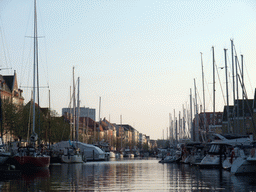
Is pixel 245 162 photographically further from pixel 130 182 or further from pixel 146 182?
pixel 130 182

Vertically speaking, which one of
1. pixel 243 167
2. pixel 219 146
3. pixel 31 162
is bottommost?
pixel 243 167

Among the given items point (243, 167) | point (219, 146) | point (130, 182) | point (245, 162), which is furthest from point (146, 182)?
point (219, 146)

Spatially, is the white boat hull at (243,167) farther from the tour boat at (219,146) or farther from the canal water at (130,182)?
the tour boat at (219,146)

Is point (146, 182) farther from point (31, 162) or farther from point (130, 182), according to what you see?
point (31, 162)

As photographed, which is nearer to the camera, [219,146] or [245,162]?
[245,162]

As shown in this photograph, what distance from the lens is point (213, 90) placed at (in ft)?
229

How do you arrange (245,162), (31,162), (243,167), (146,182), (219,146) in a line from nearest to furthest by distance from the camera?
(146,182) → (243,167) → (245,162) → (31,162) → (219,146)

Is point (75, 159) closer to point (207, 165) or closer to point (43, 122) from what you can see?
point (43, 122)

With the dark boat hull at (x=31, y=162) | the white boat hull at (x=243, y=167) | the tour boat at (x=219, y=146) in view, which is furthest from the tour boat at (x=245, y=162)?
the dark boat hull at (x=31, y=162)

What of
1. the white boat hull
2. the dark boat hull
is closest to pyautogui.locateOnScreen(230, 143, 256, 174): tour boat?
the white boat hull

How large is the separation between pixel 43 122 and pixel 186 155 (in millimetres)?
35129

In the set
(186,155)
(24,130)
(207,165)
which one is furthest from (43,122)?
(207,165)

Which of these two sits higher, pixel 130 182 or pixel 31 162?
pixel 31 162

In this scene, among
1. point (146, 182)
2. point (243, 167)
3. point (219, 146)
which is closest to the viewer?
point (146, 182)
